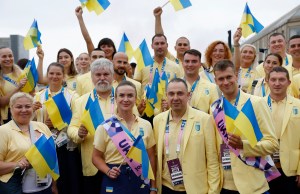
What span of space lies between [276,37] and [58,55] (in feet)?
14.0

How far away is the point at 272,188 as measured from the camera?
621 centimetres

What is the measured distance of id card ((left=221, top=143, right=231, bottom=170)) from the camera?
5.12 metres

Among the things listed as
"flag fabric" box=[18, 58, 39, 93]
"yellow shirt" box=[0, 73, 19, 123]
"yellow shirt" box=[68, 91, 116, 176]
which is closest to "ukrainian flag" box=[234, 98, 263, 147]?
"yellow shirt" box=[68, 91, 116, 176]

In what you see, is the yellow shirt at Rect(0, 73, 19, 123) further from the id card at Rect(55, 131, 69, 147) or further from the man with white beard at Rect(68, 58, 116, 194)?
the man with white beard at Rect(68, 58, 116, 194)

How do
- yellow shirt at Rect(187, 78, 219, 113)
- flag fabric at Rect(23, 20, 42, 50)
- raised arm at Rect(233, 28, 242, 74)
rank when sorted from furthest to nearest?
1. flag fabric at Rect(23, 20, 42, 50)
2. raised arm at Rect(233, 28, 242, 74)
3. yellow shirt at Rect(187, 78, 219, 113)

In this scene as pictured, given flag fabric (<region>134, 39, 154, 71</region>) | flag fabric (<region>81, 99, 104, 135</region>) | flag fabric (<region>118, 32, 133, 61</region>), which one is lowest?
flag fabric (<region>81, 99, 104, 135</region>)

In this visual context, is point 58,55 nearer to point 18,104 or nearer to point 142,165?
point 18,104

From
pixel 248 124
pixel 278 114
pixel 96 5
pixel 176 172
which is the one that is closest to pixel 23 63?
pixel 96 5

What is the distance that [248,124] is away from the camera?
4.75 metres

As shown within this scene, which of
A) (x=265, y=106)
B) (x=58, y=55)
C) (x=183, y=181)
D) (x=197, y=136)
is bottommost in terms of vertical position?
(x=183, y=181)

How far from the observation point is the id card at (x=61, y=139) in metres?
6.63

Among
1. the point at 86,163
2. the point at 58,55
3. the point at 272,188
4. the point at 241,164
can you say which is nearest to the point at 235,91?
the point at 241,164

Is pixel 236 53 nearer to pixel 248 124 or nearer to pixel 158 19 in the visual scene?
pixel 158 19

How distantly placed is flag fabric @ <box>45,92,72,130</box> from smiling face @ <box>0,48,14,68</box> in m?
1.94
